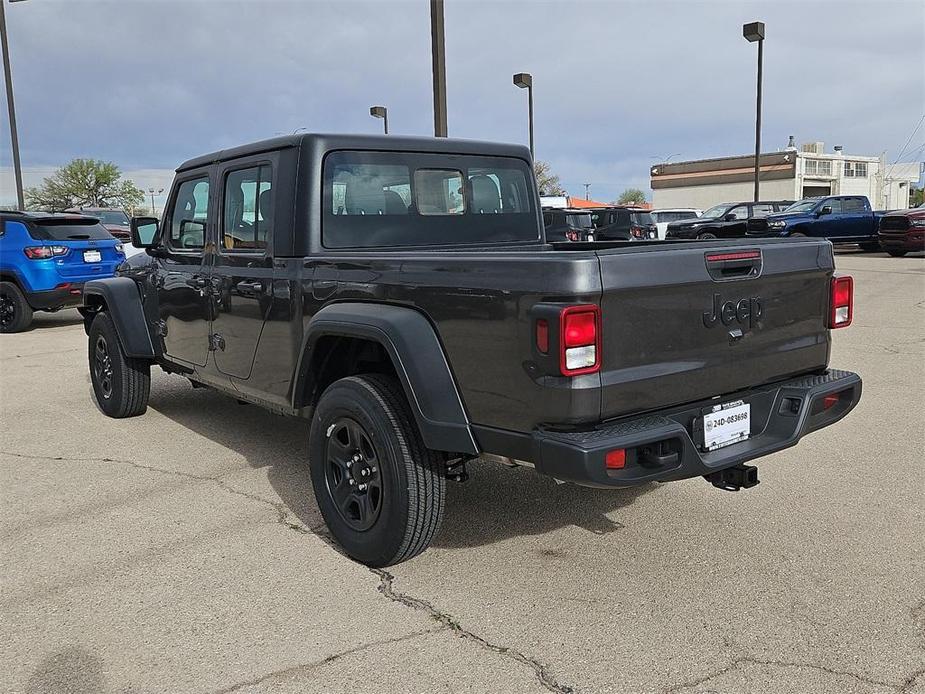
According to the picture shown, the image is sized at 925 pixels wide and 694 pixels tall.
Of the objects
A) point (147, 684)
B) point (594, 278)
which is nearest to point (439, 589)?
point (147, 684)

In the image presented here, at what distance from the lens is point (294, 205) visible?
4.12 meters

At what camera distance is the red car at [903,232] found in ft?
64.3

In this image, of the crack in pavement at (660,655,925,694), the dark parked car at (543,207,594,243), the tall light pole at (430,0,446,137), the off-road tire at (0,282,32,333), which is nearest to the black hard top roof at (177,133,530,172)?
the crack in pavement at (660,655,925,694)

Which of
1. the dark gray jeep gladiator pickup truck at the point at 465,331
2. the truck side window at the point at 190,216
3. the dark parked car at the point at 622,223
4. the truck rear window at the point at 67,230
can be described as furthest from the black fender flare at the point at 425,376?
the dark parked car at the point at 622,223

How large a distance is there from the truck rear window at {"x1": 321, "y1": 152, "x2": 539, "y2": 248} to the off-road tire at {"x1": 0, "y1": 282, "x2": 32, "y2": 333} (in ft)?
30.7

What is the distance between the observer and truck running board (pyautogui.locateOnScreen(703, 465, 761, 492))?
11.3 ft

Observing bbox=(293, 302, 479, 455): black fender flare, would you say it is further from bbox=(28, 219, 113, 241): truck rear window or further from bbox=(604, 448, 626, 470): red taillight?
bbox=(28, 219, 113, 241): truck rear window

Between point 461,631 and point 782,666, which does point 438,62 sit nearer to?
point 461,631

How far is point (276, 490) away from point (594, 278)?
2.66 meters

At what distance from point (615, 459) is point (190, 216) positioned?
3571 millimetres

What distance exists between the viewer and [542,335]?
2883 millimetres

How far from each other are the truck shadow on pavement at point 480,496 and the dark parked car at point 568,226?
9.70m

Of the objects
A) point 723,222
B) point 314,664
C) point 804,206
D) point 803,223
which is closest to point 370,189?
point 314,664

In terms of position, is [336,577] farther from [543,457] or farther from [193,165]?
[193,165]
